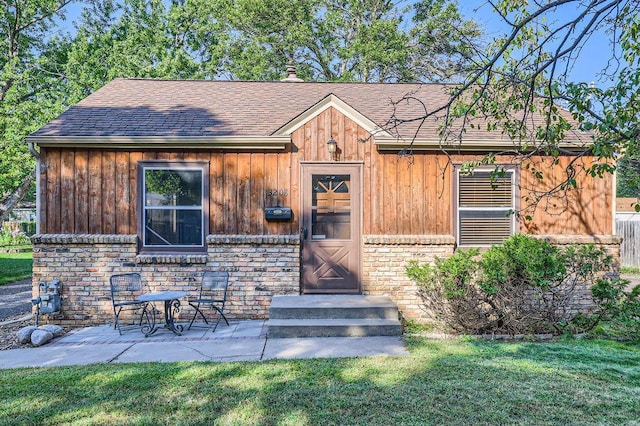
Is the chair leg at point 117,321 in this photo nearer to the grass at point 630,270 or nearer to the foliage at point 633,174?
the foliage at point 633,174

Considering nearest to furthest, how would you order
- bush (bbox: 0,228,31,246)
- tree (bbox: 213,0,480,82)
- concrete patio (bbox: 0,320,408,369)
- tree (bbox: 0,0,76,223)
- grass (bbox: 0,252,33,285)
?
1. concrete patio (bbox: 0,320,408,369)
2. tree (bbox: 0,0,76,223)
3. grass (bbox: 0,252,33,285)
4. tree (bbox: 213,0,480,82)
5. bush (bbox: 0,228,31,246)

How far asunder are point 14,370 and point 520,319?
276 inches

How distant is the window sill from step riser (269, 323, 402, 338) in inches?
80.0

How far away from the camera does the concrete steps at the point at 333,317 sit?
6.13 meters

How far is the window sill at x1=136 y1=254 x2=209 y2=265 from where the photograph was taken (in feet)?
23.7

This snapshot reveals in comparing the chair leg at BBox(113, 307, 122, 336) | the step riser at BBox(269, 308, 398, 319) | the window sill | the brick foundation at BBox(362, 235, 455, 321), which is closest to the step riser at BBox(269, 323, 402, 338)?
the step riser at BBox(269, 308, 398, 319)

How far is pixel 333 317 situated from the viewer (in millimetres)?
6477

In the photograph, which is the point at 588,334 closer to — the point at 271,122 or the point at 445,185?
the point at 445,185

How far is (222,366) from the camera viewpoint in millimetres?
4785

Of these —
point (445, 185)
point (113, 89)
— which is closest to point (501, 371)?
point (445, 185)

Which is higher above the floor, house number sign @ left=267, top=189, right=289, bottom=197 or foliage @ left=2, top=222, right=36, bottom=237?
house number sign @ left=267, top=189, right=289, bottom=197

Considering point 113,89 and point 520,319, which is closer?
point 520,319

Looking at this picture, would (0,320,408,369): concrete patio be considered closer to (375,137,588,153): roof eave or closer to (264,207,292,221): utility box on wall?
(264,207,292,221): utility box on wall

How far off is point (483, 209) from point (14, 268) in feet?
55.1
